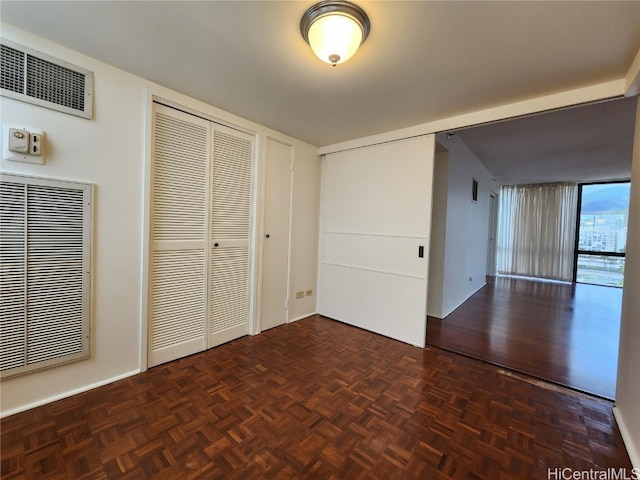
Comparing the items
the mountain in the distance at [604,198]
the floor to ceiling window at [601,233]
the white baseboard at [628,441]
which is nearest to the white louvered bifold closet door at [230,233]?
the white baseboard at [628,441]

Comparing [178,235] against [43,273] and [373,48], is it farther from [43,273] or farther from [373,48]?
[373,48]

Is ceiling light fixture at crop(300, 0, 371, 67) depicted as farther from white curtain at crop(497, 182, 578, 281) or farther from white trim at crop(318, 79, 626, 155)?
white curtain at crop(497, 182, 578, 281)

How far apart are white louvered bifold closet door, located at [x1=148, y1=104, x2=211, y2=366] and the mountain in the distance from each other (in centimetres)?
917

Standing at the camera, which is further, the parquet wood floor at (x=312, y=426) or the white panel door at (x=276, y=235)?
the white panel door at (x=276, y=235)

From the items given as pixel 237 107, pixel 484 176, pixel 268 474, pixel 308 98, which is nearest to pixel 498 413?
pixel 268 474

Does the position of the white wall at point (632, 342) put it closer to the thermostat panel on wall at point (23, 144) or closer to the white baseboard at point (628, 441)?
the white baseboard at point (628, 441)

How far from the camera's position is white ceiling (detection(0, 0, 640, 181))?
57.3 inches

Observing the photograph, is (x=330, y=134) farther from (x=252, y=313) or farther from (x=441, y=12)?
(x=252, y=313)

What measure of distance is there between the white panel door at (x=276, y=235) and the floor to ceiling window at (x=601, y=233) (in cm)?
800

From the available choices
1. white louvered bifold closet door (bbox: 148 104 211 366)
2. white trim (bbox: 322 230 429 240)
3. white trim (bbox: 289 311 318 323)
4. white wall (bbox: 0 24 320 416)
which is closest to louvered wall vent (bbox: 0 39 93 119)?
white wall (bbox: 0 24 320 416)

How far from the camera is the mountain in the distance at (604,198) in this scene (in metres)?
6.69

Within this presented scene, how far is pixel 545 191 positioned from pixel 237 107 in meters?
8.38

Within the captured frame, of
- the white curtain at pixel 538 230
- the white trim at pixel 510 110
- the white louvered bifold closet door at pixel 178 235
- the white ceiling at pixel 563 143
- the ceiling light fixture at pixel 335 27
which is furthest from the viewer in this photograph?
the white curtain at pixel 538 230

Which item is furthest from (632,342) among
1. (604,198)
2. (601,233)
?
(604,198)
